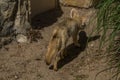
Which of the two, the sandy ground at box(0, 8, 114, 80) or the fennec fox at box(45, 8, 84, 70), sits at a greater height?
the fennec fox at box(45, 8, 84, 70)

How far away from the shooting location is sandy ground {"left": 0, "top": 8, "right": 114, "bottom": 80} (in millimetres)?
5492

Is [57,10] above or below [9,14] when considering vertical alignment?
below

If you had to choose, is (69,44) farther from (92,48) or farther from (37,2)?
(37,2)

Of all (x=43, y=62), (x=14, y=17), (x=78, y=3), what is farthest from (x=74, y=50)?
(x=78, y=3)

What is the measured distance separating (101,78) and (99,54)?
0.84 m

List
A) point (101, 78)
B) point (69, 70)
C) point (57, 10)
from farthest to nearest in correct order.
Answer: point (57, 10)
point (69, 70)
point (101, 78)

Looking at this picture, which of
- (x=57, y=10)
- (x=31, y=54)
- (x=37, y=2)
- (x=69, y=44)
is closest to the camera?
(x=31, y=54)

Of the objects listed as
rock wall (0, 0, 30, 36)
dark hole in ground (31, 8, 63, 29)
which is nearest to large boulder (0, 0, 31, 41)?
rock wall (0, 0, 30, 36)

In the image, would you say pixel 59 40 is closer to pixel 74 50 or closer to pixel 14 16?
pixel 74 50

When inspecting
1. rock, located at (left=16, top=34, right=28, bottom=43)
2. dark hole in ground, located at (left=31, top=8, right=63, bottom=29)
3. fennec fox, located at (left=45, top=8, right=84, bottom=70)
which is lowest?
dark hole in ground, located at (left=31, top=8, right=63, bottom=29)

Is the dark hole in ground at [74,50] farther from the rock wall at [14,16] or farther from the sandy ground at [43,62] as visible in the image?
the rock wall at [14,16]

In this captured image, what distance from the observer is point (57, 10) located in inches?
319

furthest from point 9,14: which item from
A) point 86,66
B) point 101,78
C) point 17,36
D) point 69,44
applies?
point 101,78

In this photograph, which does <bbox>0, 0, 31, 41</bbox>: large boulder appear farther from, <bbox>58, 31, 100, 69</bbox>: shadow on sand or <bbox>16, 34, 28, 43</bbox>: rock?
<bbox>58, 31, 100, 69</bbox>: shadow on sand
